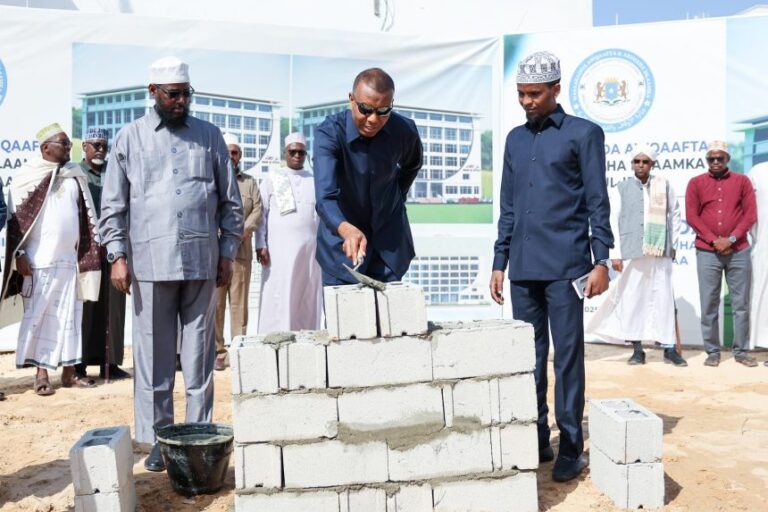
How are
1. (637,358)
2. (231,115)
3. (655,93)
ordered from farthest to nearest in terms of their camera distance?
(655,93) → (231,115) → (637,358)

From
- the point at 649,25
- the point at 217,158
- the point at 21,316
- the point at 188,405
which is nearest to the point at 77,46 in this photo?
the point at 21,316

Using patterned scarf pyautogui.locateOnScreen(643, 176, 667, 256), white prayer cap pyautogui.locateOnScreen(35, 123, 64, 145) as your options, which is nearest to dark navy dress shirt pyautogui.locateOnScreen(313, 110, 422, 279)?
white prayer cap pyautogui.locateOnScreen(35, 123, 64, 145)

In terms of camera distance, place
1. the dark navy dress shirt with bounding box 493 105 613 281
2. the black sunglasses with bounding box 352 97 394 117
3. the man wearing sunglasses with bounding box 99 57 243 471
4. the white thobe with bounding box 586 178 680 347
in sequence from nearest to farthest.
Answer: the black sunglasses with bounding box 352 97 394 117 → the dark navy dress shirt with bounding box 493 105 613 281 → the man wearing sunglasses with bounding box 99 57 243 471 → the white thobe with bounding box 586 178 680 347

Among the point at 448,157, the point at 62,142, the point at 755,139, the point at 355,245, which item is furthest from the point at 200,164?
the point at 755,139

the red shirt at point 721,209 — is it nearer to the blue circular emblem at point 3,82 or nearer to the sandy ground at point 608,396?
the sandy ground at point 608,396

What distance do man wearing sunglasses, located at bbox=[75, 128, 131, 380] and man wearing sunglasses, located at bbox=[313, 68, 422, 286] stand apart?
3.65 metres

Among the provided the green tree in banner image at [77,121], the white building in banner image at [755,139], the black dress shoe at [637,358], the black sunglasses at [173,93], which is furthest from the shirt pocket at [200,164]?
the white building in banner image at [755,139]

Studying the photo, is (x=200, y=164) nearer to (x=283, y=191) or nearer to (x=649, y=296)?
(x=283, y=191)

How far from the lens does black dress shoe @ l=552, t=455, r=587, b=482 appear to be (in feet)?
14.1

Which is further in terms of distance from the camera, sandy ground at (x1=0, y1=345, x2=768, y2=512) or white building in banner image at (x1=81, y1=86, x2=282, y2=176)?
white building in banner image at (x1=81, y1=86, x2=282, y2=176)

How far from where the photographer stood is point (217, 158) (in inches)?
179

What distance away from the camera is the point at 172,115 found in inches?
171

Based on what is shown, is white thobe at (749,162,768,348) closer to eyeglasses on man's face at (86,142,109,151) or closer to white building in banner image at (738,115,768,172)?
white building in banner image at (738,115,768,172)

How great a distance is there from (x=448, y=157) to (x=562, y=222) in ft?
16.7
